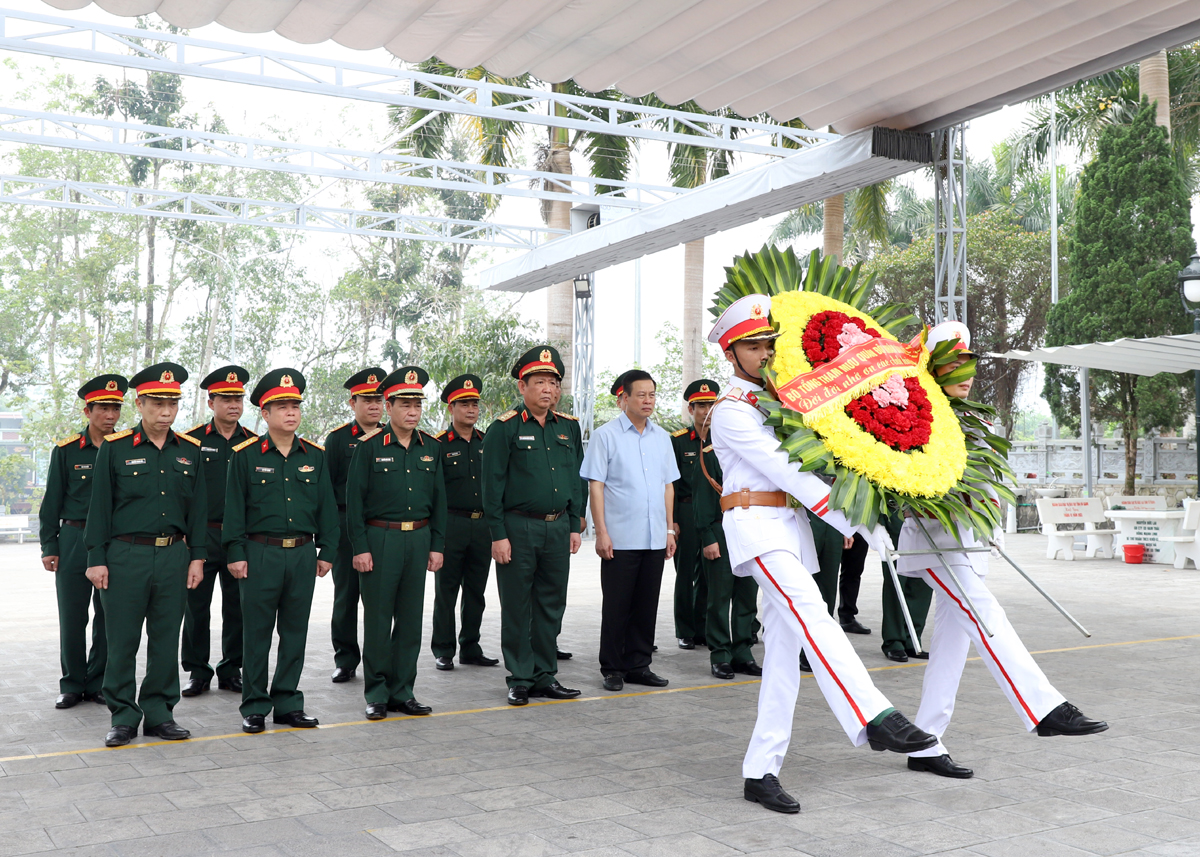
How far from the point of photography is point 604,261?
14359 millimetres

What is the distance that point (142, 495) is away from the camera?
5.00 metres

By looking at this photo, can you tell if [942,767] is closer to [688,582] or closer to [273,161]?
[688,582]

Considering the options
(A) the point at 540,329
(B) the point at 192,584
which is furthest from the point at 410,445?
(A) the point at 540,329

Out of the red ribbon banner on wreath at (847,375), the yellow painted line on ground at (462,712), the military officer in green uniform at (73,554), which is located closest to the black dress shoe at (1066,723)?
the red ribbon banner on wreath at (847,375)

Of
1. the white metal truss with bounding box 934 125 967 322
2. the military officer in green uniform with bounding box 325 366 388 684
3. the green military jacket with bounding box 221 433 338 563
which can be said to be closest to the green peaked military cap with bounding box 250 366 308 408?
the green military jacket with bounding box 221 433 338 563

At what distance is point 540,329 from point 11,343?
1528 centimetres

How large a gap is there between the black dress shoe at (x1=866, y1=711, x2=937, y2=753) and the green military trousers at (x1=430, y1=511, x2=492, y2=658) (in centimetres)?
365

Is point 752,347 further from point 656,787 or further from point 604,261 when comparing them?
point 604,261

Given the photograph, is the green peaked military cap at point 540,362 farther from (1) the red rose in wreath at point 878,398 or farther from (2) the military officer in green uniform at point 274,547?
(1) the red rose in wreath at point 878,398

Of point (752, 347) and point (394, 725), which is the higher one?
point (752, 347)

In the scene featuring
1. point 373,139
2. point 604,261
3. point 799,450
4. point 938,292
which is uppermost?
point 373,139

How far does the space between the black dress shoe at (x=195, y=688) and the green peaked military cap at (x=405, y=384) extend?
1989 millimetres

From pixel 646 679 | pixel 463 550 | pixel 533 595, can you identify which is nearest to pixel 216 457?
pixel 463 550

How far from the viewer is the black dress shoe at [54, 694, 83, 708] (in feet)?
18.5
